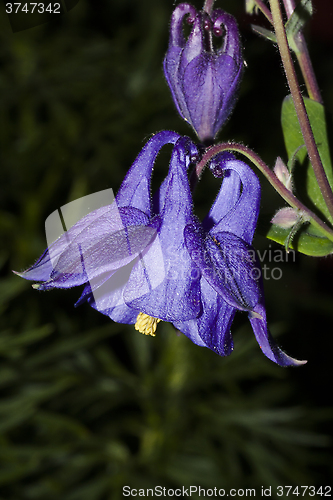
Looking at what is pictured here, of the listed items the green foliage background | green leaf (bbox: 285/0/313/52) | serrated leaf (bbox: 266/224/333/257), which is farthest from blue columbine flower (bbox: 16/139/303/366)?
the green foliage background

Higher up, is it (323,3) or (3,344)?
(323,3)

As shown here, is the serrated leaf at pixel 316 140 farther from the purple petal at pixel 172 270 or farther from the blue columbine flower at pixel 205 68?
the purple petal at pixel 172 270

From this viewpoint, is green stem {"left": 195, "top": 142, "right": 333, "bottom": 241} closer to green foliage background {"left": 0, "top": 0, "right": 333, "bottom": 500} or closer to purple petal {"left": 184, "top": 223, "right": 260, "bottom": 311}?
purple petal {"left": 184, "top": 223, "right": 260, "bottom": 311}

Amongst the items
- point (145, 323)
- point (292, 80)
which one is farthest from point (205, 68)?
point (145, 323)

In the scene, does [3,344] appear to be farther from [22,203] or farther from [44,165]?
[44,165]

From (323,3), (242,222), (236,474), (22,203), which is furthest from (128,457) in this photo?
(323,3)

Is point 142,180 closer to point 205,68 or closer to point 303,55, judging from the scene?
point 205,68
